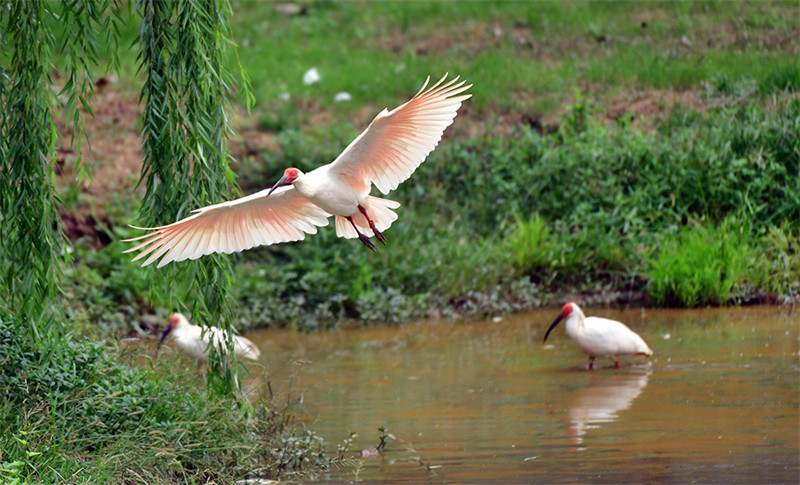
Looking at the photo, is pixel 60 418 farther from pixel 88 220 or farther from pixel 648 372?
pixel 88 220

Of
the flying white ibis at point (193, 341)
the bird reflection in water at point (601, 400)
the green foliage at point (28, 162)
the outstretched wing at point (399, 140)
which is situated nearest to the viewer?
the outstretched wing at point (399, 140)

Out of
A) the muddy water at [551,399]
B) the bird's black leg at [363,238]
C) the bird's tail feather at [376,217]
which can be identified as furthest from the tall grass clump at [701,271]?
the bird's black leg at [363,238]

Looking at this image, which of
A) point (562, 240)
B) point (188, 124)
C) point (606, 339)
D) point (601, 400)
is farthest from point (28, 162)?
point (562, 240)

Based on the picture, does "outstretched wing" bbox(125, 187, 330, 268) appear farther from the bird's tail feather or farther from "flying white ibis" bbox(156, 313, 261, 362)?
"flying white ibis" bbox(156, 313, 261, 362)

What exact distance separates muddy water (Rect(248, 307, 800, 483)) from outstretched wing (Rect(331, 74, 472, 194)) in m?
1.54

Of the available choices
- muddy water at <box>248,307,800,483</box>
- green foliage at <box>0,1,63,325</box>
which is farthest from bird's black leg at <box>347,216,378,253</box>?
green foliage at <box>0,1,63,325</box>

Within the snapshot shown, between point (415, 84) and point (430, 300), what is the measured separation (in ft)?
16.0

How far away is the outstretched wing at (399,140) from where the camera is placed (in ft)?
18.4

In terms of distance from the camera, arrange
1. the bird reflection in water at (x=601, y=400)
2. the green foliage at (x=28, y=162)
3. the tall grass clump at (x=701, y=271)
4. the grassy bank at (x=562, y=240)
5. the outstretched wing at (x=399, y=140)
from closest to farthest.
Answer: the outstretched wing at (x=399, y=140)
the green foliage at (x=28, y=162)
the bird reflection in water at (x=601, y=400)
the tall grass clump at (x=701, y=271)
the grassy bank at (x=562, y=240)

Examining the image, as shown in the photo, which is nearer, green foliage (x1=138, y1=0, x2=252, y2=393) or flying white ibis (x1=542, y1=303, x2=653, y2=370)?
green foliage (x1=138, y1=0, x2=252, y2=393)

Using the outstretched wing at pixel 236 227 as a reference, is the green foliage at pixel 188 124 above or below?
above

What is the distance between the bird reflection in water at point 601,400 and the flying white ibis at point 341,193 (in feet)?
6.88

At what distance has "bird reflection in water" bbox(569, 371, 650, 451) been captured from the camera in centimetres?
712

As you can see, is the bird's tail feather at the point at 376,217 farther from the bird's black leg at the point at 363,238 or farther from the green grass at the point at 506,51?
the green grass at the point at 506,51
